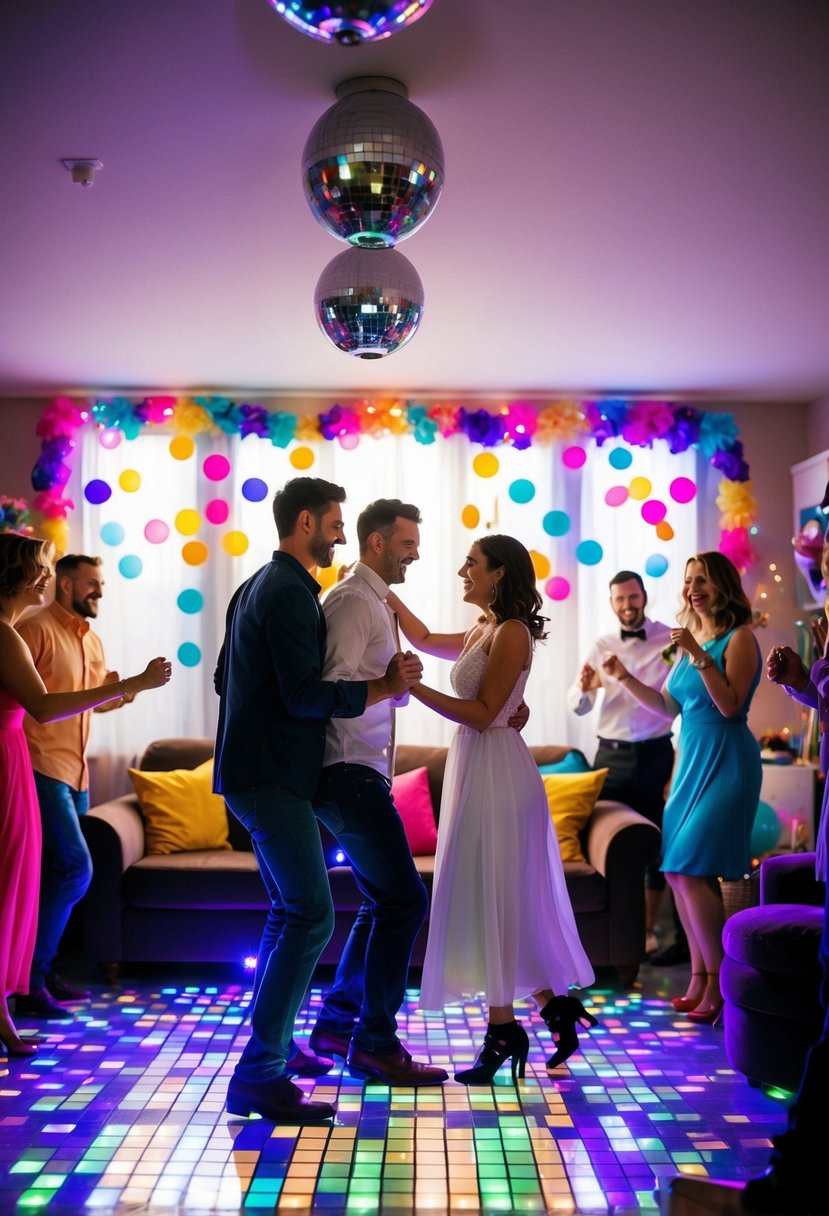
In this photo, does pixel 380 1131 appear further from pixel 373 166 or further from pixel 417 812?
pixel 373 166

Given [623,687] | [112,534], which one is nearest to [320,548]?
[623,687]

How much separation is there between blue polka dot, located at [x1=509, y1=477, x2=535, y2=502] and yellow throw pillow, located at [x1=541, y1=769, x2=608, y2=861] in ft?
5.37

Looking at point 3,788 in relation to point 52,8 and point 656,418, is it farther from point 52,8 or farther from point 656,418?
point 656,418

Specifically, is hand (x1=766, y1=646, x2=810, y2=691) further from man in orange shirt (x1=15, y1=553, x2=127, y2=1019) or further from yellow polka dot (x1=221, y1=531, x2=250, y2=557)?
yellow polka dot (x1=221, y1=531, x2=250, y2=557)

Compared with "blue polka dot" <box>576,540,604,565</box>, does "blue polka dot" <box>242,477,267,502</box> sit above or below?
above

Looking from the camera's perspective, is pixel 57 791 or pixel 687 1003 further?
pixel 57 791

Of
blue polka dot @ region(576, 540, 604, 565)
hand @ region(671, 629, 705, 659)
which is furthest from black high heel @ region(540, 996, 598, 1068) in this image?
blue polka dot @ region(576, 540, 604, 565)

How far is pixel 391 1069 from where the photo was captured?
3.24 meters

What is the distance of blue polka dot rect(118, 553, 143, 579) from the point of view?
5.85m

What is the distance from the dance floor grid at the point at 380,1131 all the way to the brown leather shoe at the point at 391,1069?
0.04 metres

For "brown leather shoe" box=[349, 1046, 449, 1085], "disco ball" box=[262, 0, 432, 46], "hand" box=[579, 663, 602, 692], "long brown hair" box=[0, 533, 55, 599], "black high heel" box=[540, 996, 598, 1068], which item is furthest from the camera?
"hand" box=[579, 663, 602, 692]

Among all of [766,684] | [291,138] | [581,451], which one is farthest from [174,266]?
[766,684]

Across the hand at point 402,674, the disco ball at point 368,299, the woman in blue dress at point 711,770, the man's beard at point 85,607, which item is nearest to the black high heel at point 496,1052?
the woman in blue dress at point 711,770

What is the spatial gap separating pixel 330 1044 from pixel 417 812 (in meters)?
1.55
